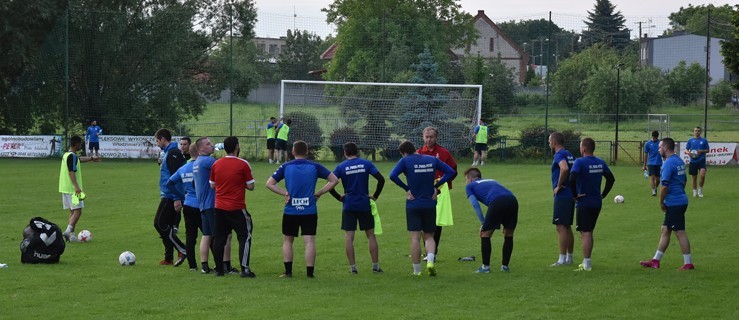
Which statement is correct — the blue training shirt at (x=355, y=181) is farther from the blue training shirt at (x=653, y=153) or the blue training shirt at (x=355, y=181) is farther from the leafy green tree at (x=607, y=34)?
the leafy green tree at (x=607, y=34)

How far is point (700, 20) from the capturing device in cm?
8300

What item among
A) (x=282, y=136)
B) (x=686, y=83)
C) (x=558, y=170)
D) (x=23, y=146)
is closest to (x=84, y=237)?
(x=558, y=170)

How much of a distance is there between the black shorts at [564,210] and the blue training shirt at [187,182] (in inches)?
191

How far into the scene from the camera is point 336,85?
39.9m

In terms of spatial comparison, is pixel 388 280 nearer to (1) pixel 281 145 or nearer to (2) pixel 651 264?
(2) pixel 651 264

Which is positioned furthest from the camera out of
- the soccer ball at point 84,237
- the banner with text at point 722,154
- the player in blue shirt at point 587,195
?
the banner with text at point 722,154

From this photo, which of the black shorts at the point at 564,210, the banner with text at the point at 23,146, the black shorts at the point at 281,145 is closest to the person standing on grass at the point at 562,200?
the black shorts at the point at 564,210

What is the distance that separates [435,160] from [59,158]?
1163 inches

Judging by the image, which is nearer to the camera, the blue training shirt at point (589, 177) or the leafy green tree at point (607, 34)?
the blue training shirt at point (589, 177)

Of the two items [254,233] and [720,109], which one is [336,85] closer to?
[254,233]

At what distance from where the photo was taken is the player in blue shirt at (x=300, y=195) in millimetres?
11891

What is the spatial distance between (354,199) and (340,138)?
86.0 feet

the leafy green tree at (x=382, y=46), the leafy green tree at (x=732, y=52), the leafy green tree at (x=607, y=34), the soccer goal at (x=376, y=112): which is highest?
the leafy green tree at (x=607, y=34)

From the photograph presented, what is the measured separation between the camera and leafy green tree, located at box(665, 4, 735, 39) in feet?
158
